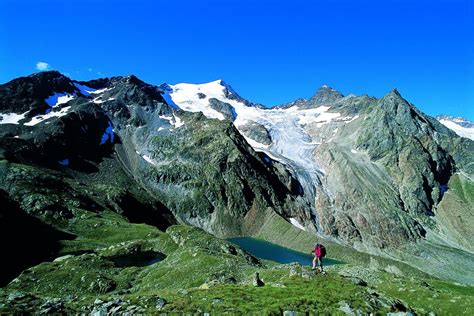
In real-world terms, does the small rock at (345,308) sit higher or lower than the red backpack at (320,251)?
lower

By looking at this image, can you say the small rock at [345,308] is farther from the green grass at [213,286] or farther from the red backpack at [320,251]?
the red backpack at [320,251]

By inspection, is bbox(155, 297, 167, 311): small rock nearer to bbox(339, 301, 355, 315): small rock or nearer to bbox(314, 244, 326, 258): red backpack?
bbox(339, 301, 355, 315): small rock

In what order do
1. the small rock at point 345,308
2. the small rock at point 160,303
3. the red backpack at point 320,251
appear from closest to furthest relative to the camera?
the small rock at point 345,308, the small rock at point 160,303, the red backpack at point 320,251

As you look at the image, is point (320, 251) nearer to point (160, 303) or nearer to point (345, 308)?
point (345, 308)

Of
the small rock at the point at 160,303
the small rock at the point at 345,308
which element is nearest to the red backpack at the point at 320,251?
the small rock at the point at 345,308

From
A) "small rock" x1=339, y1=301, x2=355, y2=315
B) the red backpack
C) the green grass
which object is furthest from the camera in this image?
the red backpack

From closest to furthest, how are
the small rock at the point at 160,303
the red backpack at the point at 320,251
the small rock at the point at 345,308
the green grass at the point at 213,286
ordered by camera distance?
1. the small rock at the point at 345,308
2. the small rock at the point at 160,303
3. the green grass at the point at 213,286
4. the red backpack at the point at 320,251

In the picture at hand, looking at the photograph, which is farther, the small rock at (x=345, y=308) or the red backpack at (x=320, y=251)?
the red backpack at (x=320, y=251)

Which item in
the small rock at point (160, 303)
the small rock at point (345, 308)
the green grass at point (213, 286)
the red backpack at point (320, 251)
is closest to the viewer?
the small rock at point (345, 308)

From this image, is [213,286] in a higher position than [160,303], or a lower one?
higher

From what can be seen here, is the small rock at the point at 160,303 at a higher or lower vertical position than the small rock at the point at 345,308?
lower

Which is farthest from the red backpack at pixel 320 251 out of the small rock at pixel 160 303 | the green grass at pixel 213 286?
the small rock at pixel 160 303

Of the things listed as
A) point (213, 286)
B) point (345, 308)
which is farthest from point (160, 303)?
point (345, 308)

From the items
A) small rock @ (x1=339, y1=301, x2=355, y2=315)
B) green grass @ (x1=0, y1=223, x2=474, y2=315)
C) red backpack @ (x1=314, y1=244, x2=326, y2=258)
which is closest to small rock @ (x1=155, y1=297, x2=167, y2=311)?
green grass @ (x1=0, y1=223, x2=474, y2=315)
